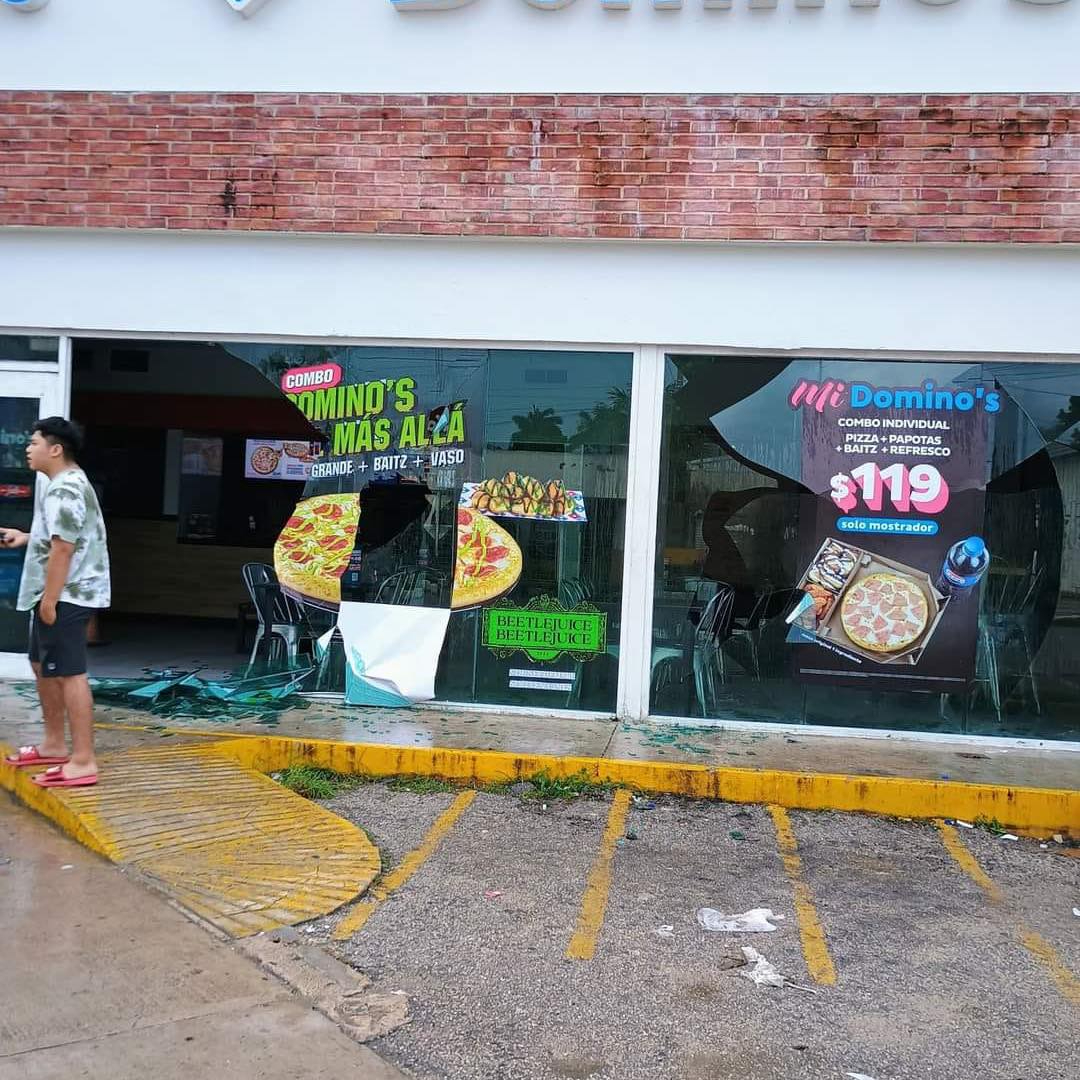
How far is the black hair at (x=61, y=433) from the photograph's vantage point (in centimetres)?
590

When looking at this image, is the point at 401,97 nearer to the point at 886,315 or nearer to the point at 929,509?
the point at 886,315

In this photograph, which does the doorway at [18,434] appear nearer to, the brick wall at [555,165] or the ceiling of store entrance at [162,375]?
the brick wall at [555,165]

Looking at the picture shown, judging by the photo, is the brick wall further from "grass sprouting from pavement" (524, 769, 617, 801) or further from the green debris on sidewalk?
"grass sprouting from pavement" (524, 769, 617, 801)

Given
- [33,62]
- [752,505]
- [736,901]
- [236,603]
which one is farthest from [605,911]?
[236,603]

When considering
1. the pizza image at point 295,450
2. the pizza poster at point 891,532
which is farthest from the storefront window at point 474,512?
the pizza image at point 295,450

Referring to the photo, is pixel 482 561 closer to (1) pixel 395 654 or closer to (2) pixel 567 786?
(1) pixel 395 654

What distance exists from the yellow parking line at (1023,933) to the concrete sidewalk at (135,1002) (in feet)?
9.26

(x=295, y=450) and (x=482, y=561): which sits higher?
(x=295, y=450)

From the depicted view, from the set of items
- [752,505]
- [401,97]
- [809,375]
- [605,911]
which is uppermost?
[401,97]

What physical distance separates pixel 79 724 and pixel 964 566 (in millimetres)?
6322

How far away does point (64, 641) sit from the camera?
19.2ft

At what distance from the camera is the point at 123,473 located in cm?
1445

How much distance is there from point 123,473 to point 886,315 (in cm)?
1045

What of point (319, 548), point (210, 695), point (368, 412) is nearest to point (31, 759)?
point (210, 695)
